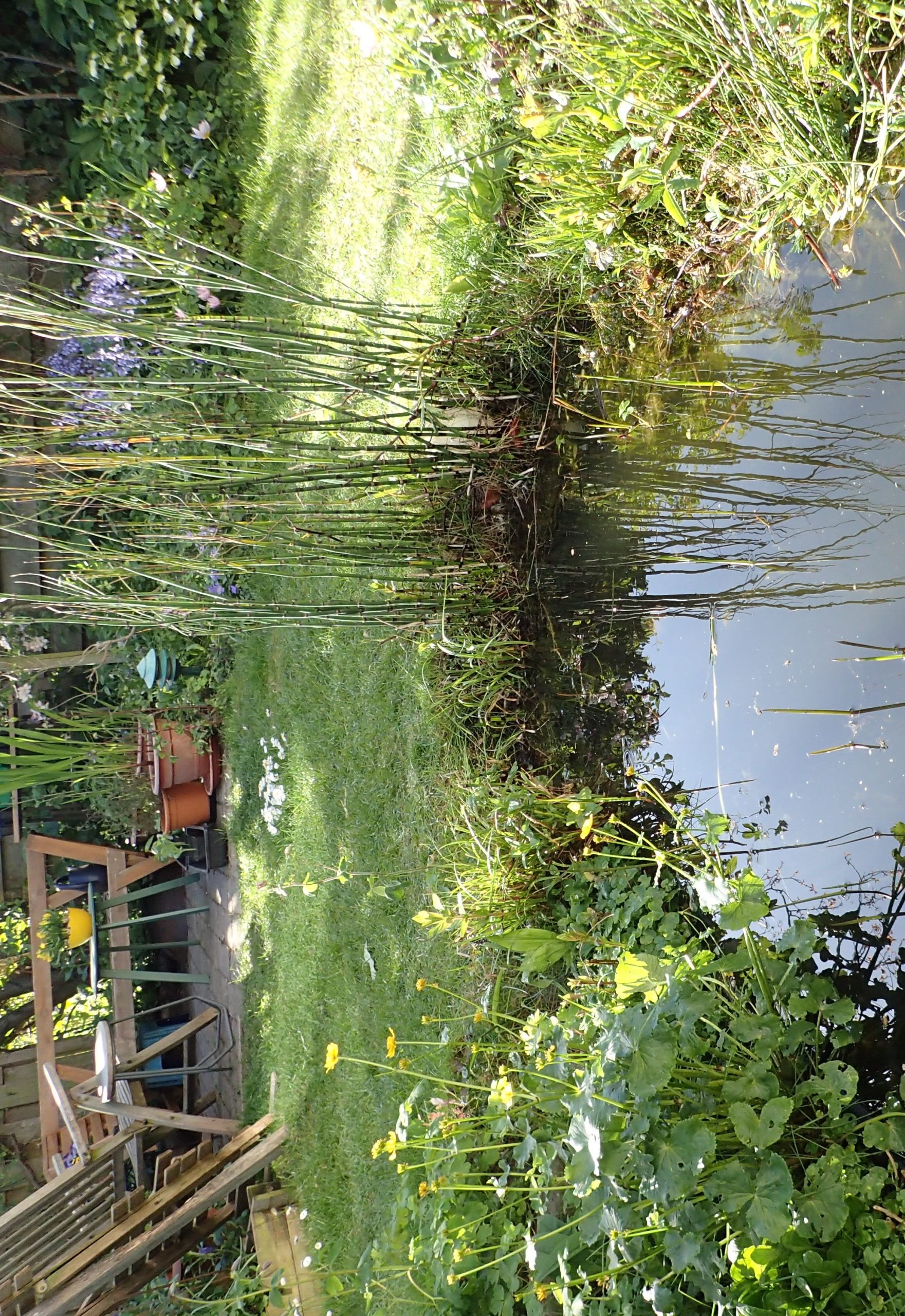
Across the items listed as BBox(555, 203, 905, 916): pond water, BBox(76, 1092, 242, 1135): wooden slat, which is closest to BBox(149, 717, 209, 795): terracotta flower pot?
BBox(76, 1092, 242, 1135): wooden slat

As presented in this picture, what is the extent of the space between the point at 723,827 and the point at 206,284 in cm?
166

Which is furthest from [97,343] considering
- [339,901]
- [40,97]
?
[339,901]

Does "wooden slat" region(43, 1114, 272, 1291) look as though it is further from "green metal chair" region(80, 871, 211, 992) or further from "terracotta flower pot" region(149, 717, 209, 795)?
"terracotta flower pot" region(149, 717, 209, 795)

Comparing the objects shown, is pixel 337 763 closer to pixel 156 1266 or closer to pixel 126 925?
pixel 126 925

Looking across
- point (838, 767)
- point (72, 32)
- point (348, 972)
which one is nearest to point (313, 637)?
point (348, 972)

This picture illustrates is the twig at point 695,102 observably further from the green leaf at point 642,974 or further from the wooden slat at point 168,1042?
the wooden slat at point 168,1042

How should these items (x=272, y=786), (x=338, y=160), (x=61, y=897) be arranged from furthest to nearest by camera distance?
(x=61, y=897) → (x=272, y=786) → (x=338, y=160)

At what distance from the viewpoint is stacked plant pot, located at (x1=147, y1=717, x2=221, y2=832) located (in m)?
4.38

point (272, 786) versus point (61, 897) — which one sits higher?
point (272, 786)

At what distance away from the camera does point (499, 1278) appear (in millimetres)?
1852

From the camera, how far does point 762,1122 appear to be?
144cm

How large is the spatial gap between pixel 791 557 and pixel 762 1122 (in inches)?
41.7

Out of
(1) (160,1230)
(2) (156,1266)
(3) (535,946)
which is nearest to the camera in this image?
(3) (535,946)

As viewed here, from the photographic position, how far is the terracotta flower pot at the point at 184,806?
4.45 m
